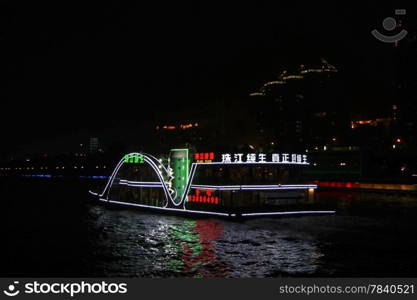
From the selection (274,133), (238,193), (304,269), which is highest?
(274,133)

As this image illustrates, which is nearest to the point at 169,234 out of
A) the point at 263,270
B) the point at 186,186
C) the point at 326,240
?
the point at 186,186

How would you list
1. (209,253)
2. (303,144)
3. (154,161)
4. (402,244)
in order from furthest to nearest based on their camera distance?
(303,144)
(154,161)
(402,244)
(209,253)

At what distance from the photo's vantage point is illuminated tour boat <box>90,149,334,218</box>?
36594mm

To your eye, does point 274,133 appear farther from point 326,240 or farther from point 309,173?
point 326,240

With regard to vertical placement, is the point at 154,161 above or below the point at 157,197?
above

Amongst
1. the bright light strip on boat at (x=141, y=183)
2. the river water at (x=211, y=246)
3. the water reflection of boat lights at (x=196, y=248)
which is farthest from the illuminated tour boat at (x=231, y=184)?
the water reflection of boat lights at (x=196, y=248)

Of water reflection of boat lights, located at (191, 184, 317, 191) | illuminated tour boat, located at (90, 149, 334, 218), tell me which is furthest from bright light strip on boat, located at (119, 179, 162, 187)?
water reflection of boat lights, located at (191, 184, 317, 191)

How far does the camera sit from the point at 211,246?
2778cm

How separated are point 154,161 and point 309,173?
3241 inches

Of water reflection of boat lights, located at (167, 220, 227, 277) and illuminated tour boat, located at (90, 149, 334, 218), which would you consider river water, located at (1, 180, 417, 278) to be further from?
illuminated tour boat, located at (90, 149, 334, 218)

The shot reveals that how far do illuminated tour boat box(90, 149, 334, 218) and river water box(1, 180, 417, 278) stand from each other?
0.96 metres

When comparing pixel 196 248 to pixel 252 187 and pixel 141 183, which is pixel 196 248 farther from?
pixel 141 183

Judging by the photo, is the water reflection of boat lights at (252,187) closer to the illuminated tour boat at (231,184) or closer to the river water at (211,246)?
the illuminated tour boat at (231,184)

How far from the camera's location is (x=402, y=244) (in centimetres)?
2880
